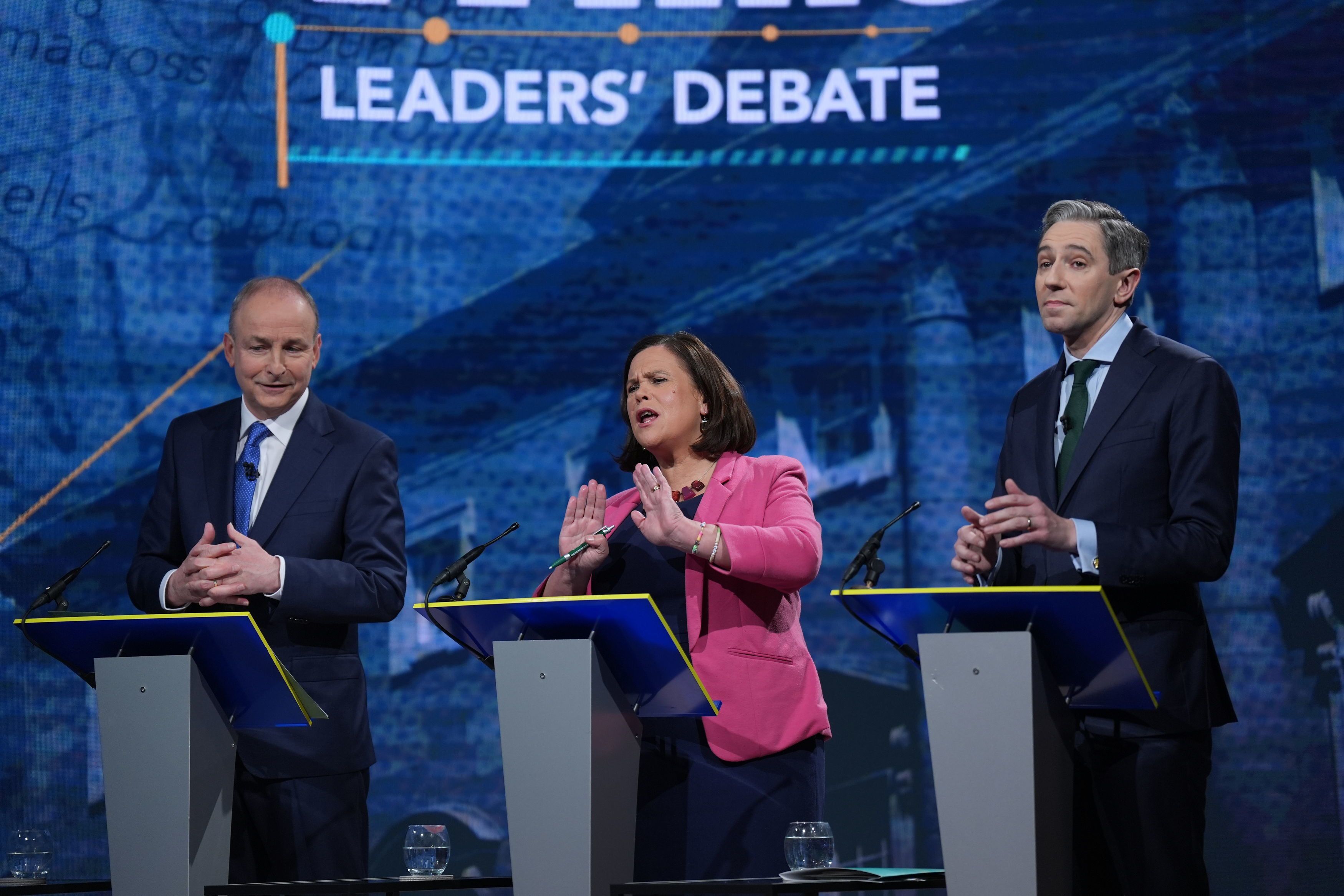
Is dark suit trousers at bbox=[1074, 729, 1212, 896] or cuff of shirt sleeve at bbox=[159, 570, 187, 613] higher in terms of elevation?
cuff of shirt sleeve at bbox=[159, 570, 187, 613]

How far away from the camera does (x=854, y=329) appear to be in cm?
501

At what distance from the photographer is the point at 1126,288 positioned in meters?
2.85

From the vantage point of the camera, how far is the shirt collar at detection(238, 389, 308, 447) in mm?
3117

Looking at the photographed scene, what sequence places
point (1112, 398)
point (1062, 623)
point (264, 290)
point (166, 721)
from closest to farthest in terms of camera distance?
point (1062, 623) < point (166, 721) < point (1112, 398) < point (264, 290)

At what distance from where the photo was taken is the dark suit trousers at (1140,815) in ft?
8.09

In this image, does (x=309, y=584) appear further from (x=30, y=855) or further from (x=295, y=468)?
(x=30, y=855)

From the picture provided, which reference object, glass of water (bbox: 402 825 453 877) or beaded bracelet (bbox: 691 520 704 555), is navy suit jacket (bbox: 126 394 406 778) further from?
beaded bracelet (bbox: 691 520 704 555)

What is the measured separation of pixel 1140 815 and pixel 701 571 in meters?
0.97

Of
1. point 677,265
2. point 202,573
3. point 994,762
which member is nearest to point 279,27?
point 677,265

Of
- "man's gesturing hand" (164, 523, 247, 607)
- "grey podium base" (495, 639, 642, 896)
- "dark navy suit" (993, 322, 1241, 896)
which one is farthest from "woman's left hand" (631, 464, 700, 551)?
A: "man's gesturing hand" (164, 523, 247, 607)

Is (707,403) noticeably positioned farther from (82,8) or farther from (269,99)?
(82,8)

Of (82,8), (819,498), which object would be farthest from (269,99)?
(819,498)

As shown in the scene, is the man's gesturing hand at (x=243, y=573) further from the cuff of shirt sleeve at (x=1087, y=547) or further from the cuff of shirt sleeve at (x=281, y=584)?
the cuff of shirt sleeve at (x=1087, y=547)

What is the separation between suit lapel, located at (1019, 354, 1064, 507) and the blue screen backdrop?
2.09 m
